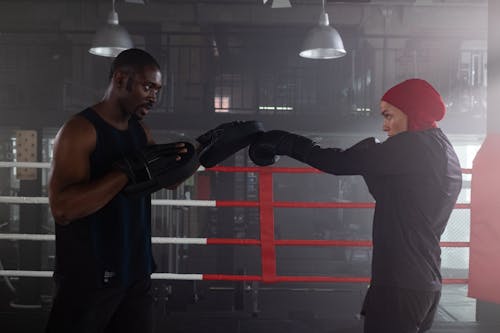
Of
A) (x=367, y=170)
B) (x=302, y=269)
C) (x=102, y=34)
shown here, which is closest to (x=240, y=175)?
(x=302, y=269)

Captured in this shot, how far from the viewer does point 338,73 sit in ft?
42.0

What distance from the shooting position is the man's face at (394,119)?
5.89ft

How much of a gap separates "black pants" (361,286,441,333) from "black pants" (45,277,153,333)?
851 mm

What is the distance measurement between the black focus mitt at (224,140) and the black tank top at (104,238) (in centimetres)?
46

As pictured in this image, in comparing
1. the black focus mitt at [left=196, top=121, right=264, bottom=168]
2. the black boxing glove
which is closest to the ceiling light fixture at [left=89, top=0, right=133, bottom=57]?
the black focus mitt at [left=196, top=121, right=264, bottom=168]

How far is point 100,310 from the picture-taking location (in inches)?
66.9

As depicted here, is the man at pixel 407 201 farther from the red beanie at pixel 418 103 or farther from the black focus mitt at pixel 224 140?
the black focus mitt at pixel 224 140

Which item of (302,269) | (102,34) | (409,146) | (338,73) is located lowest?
(302,269)

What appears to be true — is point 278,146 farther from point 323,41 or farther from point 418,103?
point 323,41

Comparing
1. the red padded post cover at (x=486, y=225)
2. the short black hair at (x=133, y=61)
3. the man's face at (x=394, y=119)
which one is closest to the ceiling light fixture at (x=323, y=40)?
the red padded post cover at (x=486, y=225)

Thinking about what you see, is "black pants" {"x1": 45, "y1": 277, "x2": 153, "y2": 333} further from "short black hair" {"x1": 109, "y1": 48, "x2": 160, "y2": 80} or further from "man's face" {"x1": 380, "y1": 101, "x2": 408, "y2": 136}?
"man's face" {"x1": 380, "y1": 101, "x2": 408, "y2": 136}

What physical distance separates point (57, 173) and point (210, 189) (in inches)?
364

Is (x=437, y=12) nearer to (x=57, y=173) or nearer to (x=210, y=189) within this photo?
(x=210, y=189)

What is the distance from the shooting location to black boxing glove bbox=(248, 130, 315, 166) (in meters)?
2.01
